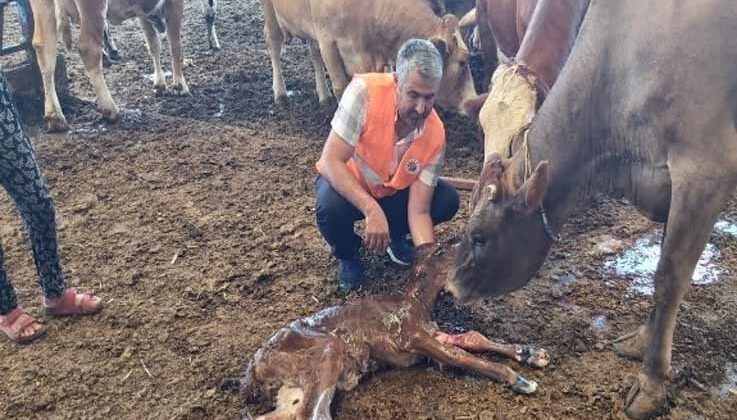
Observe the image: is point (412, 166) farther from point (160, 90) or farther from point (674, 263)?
point (160, 90)

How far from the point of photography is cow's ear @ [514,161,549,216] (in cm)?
316

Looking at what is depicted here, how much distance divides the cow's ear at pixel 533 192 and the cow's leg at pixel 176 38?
17.2ft

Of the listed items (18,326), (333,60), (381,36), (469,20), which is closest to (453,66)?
(381,36)

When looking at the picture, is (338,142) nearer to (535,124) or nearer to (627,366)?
(535,124)

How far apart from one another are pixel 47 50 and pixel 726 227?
5.84m

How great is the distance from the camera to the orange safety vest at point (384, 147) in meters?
3.74

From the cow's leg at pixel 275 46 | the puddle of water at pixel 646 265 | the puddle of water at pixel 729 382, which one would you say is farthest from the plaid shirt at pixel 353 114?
the cow's leg at pixel 275 46

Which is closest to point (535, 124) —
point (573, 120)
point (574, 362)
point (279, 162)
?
point (573, 120)

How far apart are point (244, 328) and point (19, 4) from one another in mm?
4951

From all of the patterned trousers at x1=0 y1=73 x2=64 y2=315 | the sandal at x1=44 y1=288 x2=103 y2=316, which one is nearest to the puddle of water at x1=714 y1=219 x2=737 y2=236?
the sandal at x1=44 y1=288 x2=103 y2=316

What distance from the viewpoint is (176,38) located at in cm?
775

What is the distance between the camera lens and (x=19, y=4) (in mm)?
7102

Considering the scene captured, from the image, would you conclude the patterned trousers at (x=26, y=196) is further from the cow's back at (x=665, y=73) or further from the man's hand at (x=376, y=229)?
the cow's back at (x=665, y=73)

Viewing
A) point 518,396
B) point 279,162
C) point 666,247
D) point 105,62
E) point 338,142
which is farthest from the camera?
point 105,62
